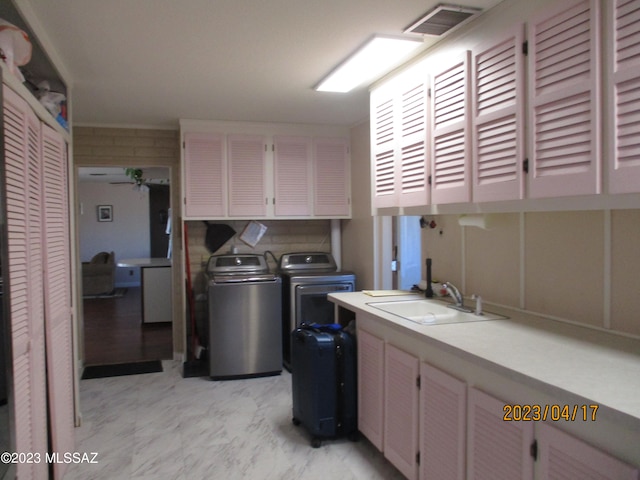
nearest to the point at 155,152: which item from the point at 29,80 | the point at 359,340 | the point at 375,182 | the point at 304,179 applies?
the point at 304,179

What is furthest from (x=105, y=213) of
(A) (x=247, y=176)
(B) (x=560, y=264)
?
(B) (x=560, y=264)

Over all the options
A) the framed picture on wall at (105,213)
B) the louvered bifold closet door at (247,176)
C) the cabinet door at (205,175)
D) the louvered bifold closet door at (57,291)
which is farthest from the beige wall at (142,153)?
the framed picture on wall at (105,213)

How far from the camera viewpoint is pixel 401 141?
2926 millimetres

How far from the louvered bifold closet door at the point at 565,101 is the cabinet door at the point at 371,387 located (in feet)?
4.26

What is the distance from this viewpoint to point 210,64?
2914mm

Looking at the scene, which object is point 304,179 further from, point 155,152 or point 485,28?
point 485,28

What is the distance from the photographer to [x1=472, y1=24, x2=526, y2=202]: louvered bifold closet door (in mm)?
1996

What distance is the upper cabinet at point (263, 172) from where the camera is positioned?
450 centimetres

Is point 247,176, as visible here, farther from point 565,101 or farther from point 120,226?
point 120,226

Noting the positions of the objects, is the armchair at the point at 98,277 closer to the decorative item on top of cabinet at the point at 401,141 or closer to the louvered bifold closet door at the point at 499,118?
the decorative item on top of cabinet at the point at 401,141

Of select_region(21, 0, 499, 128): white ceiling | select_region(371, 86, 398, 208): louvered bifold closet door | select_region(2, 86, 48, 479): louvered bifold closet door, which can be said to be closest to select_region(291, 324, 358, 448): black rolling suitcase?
select_region(371, 86, 398, 208): louvered bifold closet door

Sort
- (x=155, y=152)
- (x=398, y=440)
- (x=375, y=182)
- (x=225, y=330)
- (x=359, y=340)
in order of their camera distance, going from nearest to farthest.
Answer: (x=398, y=440), (x=359, y=340), (x=375, y=182), (x=225, y=330), (x=155, y=152)

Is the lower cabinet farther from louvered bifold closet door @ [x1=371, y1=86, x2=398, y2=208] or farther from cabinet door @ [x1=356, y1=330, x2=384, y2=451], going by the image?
louvered bifold closet door @ [x1=371, y1=86, x2=398, y2=208]

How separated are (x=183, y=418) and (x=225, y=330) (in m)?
0.96
